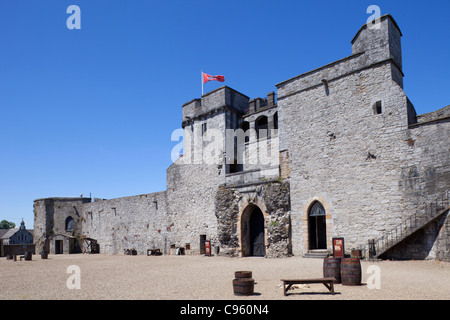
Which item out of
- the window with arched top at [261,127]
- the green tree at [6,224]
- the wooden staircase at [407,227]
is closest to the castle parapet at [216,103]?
the window with arched top at [261,127]

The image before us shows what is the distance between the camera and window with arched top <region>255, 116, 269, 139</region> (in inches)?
896

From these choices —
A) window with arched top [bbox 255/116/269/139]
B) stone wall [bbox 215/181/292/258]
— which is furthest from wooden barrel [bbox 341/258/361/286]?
window with arched top [bbox 255/116/269/139]

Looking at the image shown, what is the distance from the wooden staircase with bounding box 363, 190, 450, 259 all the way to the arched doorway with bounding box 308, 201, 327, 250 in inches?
113

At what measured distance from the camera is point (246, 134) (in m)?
23.4

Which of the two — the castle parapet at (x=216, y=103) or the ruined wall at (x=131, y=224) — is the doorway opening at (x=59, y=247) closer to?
the ruined wall at (x=131, y=224)

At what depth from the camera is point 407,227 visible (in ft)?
46.5

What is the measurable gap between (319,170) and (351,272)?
366 inches

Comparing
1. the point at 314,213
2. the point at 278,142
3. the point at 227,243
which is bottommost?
the point at 227,243

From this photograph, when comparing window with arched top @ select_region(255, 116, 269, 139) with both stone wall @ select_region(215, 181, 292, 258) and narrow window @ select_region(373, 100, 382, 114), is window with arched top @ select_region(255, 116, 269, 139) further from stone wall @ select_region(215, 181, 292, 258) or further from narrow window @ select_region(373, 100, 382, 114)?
narrow window @ select_region(373, 100, 382, 114)

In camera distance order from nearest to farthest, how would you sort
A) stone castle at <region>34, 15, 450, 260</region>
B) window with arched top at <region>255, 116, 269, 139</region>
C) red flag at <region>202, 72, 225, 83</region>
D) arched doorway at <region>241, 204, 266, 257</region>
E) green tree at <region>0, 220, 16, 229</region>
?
stone castle at <region>34, 15, 450, 260</region> → arched doorway at <region>241, 204, 266, 257</region> → window with arched top at <region>255, 116, 269, 139</region> → red flag at <region>202, 72, 225, 83</region> → green tree at <region>0, 220, 16, 229</region>

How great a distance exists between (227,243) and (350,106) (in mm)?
10249
